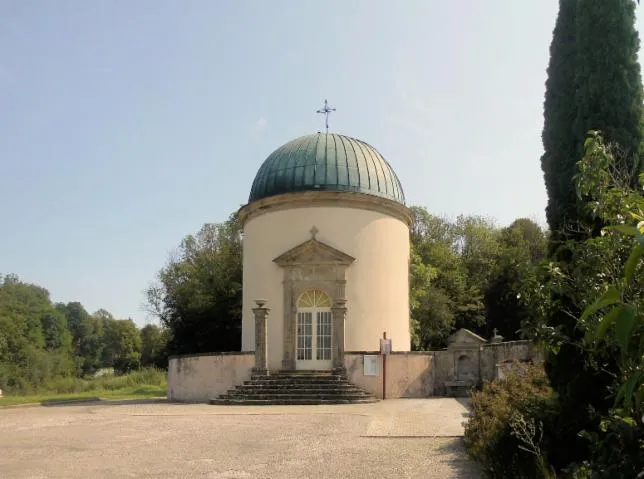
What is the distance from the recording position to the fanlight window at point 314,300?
23391mm

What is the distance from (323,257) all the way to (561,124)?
1489cm

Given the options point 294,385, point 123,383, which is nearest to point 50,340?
point 123,383

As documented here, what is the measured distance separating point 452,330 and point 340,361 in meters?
19.2

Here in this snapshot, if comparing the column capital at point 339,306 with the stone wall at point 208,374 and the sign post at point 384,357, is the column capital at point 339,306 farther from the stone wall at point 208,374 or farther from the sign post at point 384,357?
the stone wall at point 208,374

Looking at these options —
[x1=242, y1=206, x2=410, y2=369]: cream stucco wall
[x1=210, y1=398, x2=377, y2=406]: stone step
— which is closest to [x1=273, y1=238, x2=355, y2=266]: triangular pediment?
[x1=242, y1=206, x2=410, y2=369]: cream stucco wall

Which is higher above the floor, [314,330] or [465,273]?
[465,273]

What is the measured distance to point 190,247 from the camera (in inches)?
1769

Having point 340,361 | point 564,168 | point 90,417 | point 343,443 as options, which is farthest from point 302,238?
point 564,168

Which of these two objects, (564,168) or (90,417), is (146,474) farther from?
(90,417)

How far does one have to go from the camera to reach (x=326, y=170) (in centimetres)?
2436

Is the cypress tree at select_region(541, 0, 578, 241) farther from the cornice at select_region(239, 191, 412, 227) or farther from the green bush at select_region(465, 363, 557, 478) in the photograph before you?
the cornice at select_region(239, 191, 412, 227)

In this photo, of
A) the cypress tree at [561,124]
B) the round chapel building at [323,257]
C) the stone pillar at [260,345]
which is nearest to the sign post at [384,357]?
the round chapel building at [323,257]

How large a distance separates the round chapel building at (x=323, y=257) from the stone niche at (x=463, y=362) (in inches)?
128

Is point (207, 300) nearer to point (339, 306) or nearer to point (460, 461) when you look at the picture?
point (339, 306)
